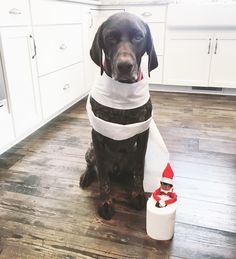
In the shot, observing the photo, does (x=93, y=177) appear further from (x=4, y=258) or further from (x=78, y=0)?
(x=78, y=0)

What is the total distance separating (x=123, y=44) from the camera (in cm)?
106

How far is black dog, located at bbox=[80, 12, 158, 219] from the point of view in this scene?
1.07m

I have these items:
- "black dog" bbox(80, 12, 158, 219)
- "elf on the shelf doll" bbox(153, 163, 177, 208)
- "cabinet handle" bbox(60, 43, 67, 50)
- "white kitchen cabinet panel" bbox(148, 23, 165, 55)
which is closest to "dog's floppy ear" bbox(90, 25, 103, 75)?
"black dog" bbox(80, 12, 158, 219)

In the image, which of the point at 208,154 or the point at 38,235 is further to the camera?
the point at 208,154

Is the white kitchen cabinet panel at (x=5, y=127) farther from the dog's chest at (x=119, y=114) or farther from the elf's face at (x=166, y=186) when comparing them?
the elf's face at (x=166, y=186)

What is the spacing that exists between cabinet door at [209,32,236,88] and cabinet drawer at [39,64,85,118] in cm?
147

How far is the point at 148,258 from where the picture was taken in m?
1.06

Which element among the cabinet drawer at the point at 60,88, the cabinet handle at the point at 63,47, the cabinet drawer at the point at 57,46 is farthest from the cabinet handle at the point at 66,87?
the cabinet handle at the point at 63,47

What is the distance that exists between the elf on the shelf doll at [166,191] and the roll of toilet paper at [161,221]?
0.06 ft

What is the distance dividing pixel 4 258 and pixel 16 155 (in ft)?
2.97

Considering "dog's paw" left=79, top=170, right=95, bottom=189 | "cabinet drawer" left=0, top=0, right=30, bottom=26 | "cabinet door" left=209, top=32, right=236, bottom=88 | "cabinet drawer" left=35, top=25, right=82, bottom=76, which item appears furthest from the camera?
"cabinet door" left=209, top=32, right=236, bottom=88

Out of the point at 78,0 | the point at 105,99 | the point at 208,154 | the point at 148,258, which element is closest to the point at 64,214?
the point at 148,258

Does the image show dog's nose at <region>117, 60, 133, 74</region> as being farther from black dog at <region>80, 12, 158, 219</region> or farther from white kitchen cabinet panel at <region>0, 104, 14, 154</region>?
white kitchen cabinet panel at <region>0, 104, 14, 154</region>

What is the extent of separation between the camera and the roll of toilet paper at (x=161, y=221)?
3.63 feet
